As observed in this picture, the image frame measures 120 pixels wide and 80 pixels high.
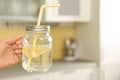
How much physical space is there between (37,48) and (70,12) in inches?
67.3

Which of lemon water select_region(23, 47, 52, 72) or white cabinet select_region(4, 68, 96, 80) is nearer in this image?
lemon water select_region(23, 47, 52, 72)

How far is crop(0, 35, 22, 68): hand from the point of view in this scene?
1.27m

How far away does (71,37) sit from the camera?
3.02 meters

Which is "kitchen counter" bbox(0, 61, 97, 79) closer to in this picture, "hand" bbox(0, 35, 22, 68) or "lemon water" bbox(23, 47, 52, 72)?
"hand" bbox(0, 35, 22, 68)

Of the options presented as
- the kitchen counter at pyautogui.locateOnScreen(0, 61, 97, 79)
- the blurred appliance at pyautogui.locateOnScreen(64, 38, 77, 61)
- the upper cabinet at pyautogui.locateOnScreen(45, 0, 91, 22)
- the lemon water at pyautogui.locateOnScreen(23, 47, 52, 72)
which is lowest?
the kitchen counter at pyautogui.locateOnScreen(0, 61, 97, 79)

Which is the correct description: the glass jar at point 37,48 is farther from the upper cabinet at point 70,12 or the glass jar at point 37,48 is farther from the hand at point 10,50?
the upper cabinet at point 70,12

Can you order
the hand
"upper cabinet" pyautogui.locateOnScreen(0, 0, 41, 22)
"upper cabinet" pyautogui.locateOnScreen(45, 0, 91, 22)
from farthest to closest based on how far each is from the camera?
"upper cabinet" pyautogui.locateOnScreen(45, 0, 91, 22)
"upper cabinet" pyautogui.locateOnScreen(0, 0, 41, 22)
the hand

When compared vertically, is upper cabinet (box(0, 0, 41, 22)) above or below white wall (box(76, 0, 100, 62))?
above

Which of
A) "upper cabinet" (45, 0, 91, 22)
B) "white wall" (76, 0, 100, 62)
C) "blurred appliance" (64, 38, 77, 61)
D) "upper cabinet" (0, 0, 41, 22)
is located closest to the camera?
"upper cabinet" (0, 0, 41, 22)

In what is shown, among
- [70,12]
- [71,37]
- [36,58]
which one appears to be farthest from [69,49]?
[36,58]

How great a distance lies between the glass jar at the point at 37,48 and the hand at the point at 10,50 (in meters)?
0.21

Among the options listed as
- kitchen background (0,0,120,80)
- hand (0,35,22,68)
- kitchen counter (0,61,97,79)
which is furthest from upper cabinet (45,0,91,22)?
hand (0,35,22,68)

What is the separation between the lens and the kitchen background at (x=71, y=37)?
7.68 ft

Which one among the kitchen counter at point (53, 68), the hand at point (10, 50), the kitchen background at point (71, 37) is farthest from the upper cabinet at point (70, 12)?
the hand at point (10, 50)
